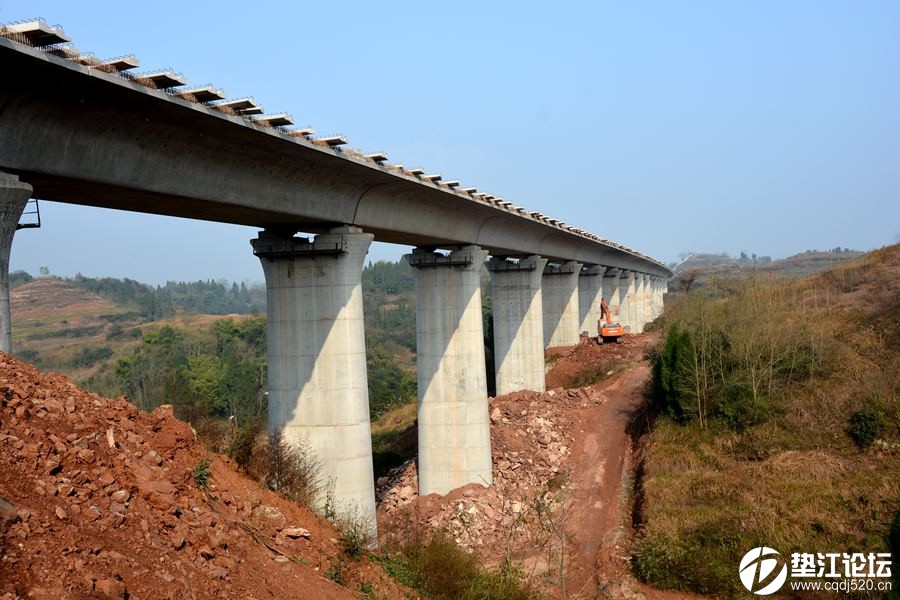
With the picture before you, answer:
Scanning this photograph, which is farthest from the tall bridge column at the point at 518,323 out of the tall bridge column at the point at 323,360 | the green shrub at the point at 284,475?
the green shrub at the point at 284,475

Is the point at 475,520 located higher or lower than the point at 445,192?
lower

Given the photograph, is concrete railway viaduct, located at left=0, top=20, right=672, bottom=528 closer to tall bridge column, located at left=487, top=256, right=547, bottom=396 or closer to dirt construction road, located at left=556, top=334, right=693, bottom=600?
tall bridge column, located at left=487, top=256, right=547, bottom=396

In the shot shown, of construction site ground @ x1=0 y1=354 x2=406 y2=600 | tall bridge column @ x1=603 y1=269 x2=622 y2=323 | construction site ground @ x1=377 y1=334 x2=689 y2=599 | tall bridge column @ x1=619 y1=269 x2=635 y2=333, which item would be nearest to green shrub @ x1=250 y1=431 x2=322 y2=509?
construction site ground @ x1=0 y1=354 x2=406 y2=600

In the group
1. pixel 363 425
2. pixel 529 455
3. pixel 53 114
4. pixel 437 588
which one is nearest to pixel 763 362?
pixel 529 455

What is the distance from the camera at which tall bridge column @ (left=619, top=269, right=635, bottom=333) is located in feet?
270

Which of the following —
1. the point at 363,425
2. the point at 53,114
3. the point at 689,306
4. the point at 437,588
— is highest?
the point at 53,114

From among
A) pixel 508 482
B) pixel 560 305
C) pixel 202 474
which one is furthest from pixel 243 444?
pixel 560 305

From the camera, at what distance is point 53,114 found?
44.1 feet

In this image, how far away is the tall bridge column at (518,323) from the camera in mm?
44844

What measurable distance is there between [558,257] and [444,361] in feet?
69.5

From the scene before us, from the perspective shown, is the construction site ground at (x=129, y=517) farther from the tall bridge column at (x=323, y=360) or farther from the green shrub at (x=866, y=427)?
the green shrub at (x=866, y=427)

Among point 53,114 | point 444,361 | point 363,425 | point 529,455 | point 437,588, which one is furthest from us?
point 529,455

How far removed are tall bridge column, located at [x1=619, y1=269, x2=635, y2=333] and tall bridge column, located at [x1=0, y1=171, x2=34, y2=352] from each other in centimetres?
7248

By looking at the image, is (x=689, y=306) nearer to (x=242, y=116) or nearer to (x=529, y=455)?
(x=529, y=455)
